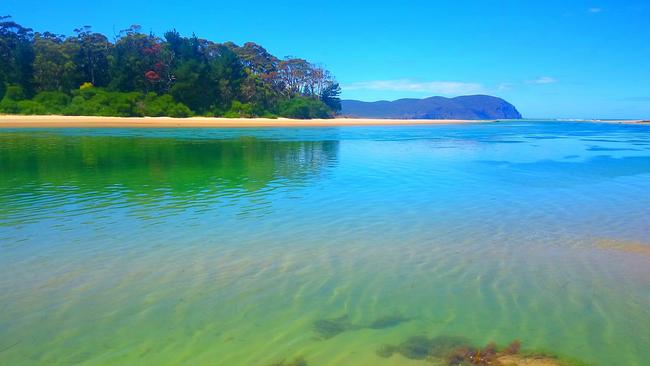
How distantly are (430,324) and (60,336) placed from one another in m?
3.89

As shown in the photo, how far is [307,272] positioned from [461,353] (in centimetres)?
257

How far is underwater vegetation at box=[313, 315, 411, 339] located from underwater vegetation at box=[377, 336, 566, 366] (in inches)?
14.8

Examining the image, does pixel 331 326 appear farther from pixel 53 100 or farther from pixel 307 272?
pixel 53 100

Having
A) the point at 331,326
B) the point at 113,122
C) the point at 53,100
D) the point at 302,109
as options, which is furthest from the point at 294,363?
the point at 302,109

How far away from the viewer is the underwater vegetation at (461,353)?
3898 mm

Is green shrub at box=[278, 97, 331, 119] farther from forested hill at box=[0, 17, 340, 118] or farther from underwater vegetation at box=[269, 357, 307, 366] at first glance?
underwater vegetation at box=[269, 357, 307, 366]

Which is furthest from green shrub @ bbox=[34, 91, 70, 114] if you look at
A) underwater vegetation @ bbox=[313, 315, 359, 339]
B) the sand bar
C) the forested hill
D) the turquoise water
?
underwater vegetation @ bbox=[313, 315, 359, 339]

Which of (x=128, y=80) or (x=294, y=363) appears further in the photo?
(x=128, y=80)

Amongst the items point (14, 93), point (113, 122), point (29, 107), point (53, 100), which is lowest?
point (113, 122)

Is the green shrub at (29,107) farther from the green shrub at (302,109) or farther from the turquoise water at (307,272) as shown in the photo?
the turquoise water at (307,272)

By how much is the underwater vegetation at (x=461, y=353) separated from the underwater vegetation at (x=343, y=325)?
0.38 metres

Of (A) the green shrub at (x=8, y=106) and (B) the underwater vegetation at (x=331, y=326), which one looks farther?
(A) the green shrub at (x=8, y=106)

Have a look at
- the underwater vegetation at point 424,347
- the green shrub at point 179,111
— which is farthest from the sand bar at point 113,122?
the underwater vegetation at point 424,347

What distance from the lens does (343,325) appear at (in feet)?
15.0
